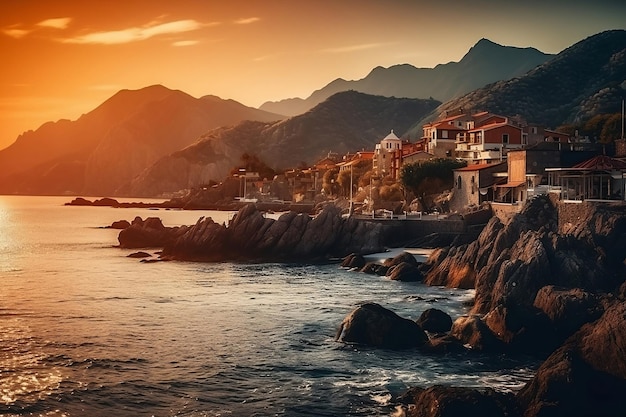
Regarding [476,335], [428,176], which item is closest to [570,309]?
[476,335]

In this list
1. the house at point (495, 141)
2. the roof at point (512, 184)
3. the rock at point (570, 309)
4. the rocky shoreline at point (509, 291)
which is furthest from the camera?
the house at point (495, 141)

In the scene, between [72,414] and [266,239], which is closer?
[72,414]

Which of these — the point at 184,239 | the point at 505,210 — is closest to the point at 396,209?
the point at 505,210

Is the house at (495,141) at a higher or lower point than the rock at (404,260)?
higher

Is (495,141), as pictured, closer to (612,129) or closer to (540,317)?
(612,129)

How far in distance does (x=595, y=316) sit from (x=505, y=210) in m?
40.8

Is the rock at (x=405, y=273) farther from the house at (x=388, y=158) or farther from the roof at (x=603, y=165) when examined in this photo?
the house at (x=388, y=158)

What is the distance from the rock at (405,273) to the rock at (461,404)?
33.6 m

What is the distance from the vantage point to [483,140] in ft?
353

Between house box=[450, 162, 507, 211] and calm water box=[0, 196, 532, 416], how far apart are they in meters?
29.2

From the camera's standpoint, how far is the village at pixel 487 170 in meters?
66.5

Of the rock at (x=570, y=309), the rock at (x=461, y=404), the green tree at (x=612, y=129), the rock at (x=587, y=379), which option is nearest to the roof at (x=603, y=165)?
the rock at (x=570, y=309)

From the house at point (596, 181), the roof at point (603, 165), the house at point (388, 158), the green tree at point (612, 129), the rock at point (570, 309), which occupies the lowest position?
the rock at point (570, 309)

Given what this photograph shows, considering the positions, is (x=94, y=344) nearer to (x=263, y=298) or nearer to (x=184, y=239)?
(x=263, y=298)
